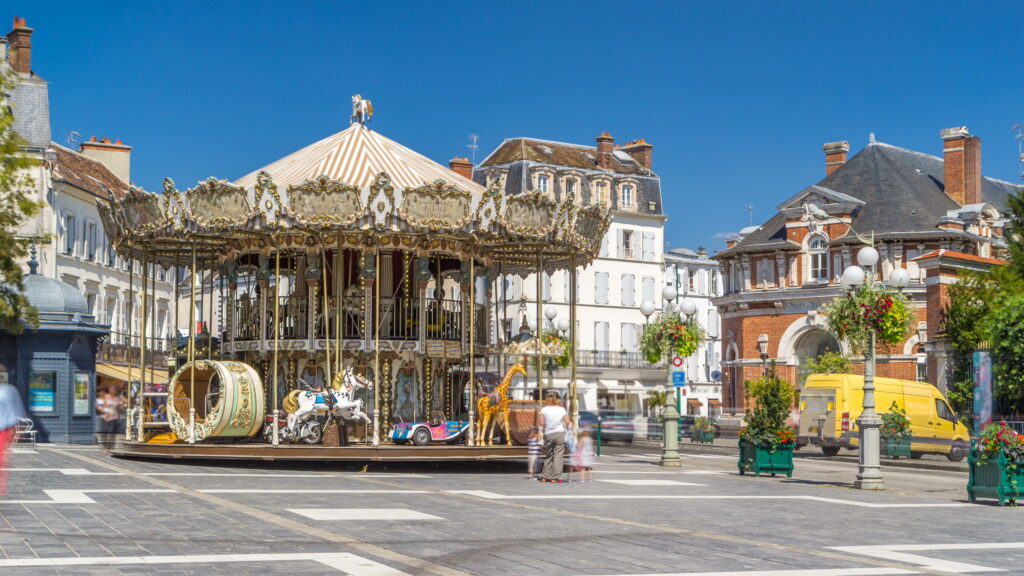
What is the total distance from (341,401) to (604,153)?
181 feet

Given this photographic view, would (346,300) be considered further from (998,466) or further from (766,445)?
(998,466)

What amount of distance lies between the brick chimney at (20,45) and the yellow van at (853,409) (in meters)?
33.9

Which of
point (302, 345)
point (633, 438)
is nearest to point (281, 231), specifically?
point (302, 345)

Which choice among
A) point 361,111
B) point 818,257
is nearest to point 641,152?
point 818,257

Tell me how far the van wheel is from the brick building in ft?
83.0

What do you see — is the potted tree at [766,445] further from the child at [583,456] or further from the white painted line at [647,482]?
the child at [583,456]

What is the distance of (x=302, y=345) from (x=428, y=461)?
3663 mm

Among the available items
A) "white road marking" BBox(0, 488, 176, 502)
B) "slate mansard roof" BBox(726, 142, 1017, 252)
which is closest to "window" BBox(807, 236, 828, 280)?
"slate mansard roof" BBox(726, 142, 1017, 252)

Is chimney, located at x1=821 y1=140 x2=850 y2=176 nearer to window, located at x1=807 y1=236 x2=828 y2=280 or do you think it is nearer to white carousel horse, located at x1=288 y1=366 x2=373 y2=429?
window, located at x1=807 y1=236 x2=828 y2=280

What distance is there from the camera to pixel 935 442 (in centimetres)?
3644

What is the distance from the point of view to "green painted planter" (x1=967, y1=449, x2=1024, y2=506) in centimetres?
2041

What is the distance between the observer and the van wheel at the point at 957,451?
35.9m

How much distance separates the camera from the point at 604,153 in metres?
79.8

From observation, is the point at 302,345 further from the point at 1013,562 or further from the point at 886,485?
the point at 1013,562
